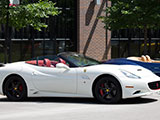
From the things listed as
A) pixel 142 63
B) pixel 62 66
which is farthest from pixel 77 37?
pixel 62 66

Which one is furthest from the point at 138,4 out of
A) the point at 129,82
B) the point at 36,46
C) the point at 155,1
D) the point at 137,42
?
the point at 129,82

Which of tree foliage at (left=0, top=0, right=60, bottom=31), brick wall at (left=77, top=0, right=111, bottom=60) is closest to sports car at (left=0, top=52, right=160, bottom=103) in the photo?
tree foliage at (left=0, top=0, right=60, bottom=31)

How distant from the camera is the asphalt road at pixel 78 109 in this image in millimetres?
8172

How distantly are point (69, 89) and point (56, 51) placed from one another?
24755mm

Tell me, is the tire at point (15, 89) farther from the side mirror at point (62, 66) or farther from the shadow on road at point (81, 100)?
the side mirror at point (62, 66)

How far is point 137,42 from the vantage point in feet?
128

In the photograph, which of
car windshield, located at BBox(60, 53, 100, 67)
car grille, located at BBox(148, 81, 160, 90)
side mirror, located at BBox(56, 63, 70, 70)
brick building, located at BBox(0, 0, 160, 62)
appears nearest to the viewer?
car grille, located at BBox(148, 81, 160, 90)

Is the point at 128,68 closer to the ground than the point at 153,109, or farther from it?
farther from it

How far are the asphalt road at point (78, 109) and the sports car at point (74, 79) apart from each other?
26 cm

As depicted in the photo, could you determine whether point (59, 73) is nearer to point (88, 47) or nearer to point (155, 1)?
point (155, 1)

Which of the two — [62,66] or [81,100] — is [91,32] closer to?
[81,100]

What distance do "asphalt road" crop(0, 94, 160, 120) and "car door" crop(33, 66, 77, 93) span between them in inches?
13.5

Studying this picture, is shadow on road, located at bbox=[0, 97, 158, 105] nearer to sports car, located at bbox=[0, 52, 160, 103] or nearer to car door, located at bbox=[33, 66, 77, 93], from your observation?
sports car, located at bbox=[0, 52, 160, 103]

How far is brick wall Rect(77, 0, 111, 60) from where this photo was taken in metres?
35.9
